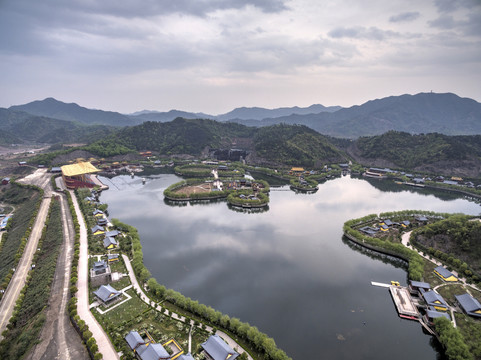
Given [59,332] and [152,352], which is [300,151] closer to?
[152,352]

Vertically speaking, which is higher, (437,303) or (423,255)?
(437,303)

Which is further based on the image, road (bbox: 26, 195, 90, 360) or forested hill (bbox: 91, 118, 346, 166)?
forested hill (bbox: 91, 118, 346, 166)

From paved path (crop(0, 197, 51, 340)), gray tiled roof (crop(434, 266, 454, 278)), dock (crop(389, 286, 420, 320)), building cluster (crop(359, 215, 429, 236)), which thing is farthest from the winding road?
building cluster (crop(359, 215, 429, 236))

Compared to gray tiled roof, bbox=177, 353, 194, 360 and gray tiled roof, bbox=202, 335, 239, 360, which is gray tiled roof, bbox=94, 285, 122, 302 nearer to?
gray tiled roof, bbox=177, 353, 194, 360

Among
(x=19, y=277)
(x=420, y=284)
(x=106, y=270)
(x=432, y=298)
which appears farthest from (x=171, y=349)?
(x=420, y=284)

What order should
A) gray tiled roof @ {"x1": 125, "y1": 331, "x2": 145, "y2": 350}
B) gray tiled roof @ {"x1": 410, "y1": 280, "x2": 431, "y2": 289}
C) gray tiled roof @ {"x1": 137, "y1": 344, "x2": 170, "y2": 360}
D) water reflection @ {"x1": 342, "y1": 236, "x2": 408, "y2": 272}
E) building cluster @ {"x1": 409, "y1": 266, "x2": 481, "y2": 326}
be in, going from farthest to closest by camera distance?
1. water reflection @ {"x1": 342, "y1": 236, "x2": 408, "y2": 272}
2. gray tiled roof @ {"x1": 410, "y1": 280, "x2": 431, "y2": 289}
3. building cluster @ {"x1": 409, "y1": 266, "x2": 481, "y2": 326}
4. gray tiled roof @ {"x1": 125, "y1": 331, "x2": 145, "y2": 350}
5. gray tiled roof @ {"x1": 137, "y1": 344, "x2": 170, "y2": 360}

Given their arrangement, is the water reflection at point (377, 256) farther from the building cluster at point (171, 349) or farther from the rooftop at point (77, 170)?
the rooftop at point (77, 170)
